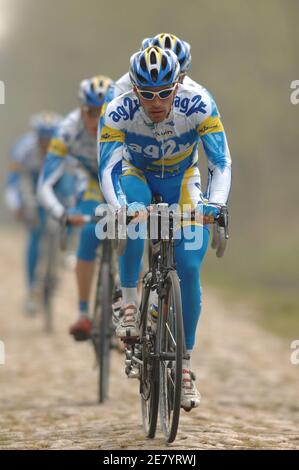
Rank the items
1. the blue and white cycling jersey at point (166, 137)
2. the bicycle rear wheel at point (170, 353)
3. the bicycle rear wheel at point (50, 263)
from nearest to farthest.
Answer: the bicycle rear wheel at point (170, 353) < the blue and white cycling jersey at point (166, 137) < the bicycle rear wheel at point (50, 263)

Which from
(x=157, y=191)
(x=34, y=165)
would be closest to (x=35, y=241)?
(x=34, y=165)

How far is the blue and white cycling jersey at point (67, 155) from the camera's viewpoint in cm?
908

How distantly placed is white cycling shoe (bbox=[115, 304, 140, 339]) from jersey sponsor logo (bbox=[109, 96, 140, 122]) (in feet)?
4.16

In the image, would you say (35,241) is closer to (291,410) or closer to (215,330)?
(215,330)

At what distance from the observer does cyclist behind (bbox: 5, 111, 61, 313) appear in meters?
14.0

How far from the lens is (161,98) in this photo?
604 cm

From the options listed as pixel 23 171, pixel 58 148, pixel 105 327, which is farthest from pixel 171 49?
pixel 23 171

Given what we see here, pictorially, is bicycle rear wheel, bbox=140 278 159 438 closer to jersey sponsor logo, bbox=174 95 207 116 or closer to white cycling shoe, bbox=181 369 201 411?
white cycling shoe, bbox=181 369 201 411

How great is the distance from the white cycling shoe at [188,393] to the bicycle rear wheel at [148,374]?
242 millimetres

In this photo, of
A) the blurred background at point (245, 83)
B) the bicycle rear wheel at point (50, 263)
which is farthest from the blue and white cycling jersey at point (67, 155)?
the blurred background at point (245, 83)

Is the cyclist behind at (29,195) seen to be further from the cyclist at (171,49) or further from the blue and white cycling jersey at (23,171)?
the cyclist at (171,49)

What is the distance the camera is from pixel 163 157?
6.48m

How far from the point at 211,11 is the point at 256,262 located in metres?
8.68

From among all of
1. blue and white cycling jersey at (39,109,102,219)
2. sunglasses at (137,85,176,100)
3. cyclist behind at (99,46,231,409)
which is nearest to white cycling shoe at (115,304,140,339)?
cyclist behind at (99,46,231,409)
